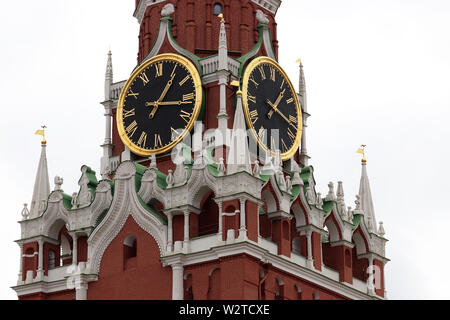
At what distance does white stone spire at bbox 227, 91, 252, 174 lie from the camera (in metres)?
54.4

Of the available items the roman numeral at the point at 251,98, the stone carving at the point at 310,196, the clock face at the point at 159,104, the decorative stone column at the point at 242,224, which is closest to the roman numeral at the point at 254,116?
the roman numeral at the point at 251,98

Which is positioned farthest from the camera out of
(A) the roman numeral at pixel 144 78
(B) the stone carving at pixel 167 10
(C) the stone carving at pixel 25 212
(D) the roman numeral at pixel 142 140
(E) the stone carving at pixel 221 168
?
(B) the stone carving at pixel 167 10

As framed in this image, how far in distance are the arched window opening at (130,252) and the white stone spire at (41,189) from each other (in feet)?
12.9

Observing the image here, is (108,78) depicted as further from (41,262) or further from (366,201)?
(366,201)

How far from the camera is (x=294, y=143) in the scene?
6000cm

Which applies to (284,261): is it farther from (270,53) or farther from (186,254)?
(270,53)

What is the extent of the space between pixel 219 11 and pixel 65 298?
39.5 feet

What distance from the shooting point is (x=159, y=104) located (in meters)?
58.3

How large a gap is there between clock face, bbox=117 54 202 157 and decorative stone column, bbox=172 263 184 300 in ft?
17.2

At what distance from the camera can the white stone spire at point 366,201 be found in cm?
6078

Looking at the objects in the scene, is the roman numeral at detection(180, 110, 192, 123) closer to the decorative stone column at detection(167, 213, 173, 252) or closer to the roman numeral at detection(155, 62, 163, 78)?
the roman numeral at detection(155, 62, 163, 78)

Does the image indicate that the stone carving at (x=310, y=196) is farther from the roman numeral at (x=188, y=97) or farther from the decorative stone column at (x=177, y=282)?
the decorative stone column at (x=177, y=282)

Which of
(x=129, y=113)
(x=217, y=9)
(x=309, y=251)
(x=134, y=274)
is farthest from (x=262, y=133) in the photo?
(x=134, y=274)
